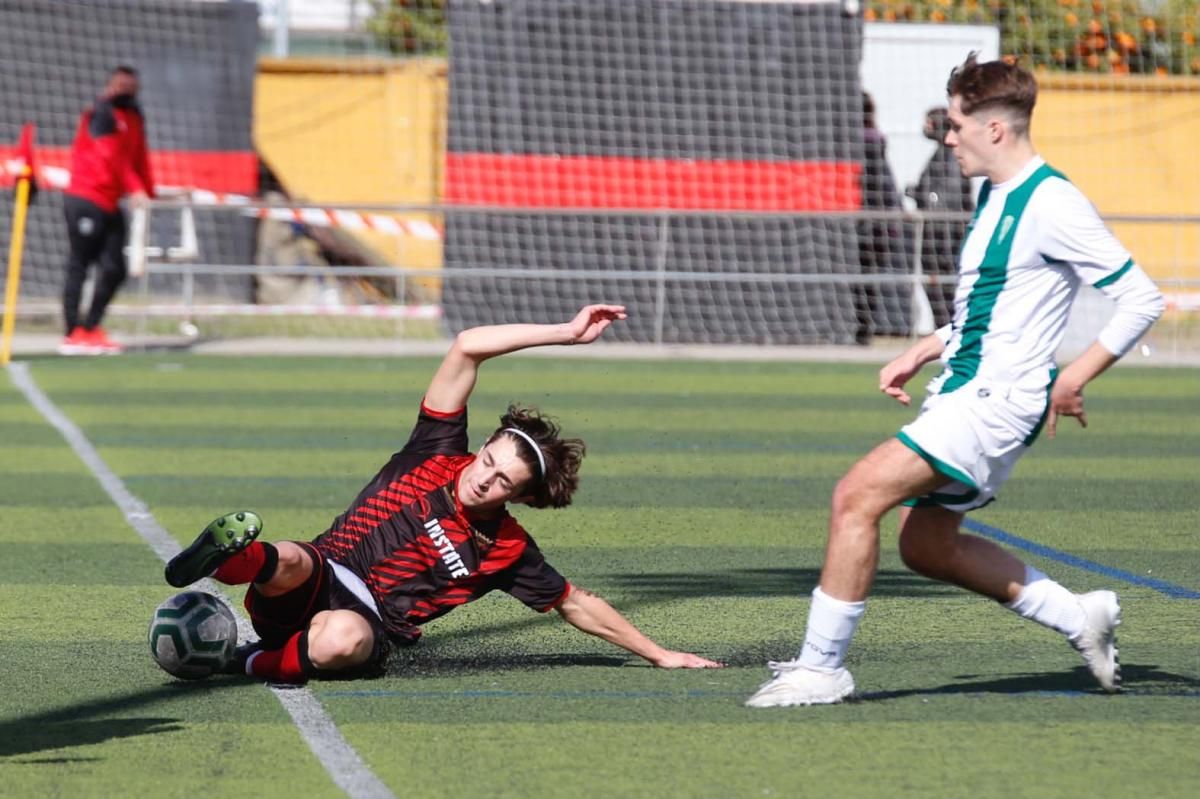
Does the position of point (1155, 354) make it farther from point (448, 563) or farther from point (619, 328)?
point (448, 563)

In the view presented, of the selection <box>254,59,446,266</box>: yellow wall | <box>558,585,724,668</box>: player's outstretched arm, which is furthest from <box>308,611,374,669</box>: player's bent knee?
<box>254,59,446,266</box>: yellow wall

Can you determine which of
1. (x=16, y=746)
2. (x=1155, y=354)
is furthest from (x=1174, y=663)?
(x=1155, y=354)

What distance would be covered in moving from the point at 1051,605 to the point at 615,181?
14496mm

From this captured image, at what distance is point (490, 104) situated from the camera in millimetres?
19438

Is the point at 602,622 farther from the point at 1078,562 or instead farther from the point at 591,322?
the point at 1078,562

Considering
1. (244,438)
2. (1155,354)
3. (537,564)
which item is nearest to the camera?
(537,564)

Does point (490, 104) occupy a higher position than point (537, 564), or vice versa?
point (490, 104)

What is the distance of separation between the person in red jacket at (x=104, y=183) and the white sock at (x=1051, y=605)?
12.3 metres

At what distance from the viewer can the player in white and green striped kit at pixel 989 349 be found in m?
5.06

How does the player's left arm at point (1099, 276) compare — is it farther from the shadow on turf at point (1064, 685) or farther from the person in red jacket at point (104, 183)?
the person in red jacket at point (104, 183)

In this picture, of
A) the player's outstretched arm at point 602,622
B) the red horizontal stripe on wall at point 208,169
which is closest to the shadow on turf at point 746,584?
the player's outstretched arm at point 602,622

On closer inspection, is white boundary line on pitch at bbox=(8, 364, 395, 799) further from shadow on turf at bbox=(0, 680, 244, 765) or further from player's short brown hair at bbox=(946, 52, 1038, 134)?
player's short brown hair at bbox=(946, 52, 1038, 134)

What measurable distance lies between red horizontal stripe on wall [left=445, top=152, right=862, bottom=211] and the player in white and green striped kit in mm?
14326

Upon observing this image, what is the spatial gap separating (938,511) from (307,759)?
74.8 inches
